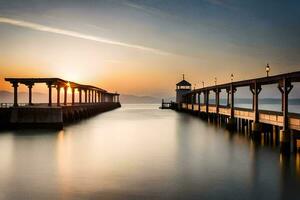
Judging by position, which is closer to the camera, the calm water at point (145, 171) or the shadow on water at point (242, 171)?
the calm water at point (145, 171)

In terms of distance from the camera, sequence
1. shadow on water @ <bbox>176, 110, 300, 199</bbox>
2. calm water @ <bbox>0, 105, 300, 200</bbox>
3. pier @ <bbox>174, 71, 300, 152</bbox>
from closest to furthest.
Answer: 1. calm water @ <bbox>0, 105, 300, 200</bbox>
2. shadow on water @ <bbox>176, 110, 300, 199</bbox>
3. pier @ <bbox>174, 71, 300, 152</bbox>

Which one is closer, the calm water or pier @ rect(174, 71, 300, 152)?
the calm water

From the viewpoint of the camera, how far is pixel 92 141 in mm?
39062

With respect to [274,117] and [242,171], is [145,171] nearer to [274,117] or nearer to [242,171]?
[242,171]

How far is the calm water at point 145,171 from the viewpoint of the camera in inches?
653

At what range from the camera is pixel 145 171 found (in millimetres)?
21750

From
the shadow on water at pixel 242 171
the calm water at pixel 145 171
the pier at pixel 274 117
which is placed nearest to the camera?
the calm water at pixel 145 171

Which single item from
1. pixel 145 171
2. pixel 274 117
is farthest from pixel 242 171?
pixel 274 117

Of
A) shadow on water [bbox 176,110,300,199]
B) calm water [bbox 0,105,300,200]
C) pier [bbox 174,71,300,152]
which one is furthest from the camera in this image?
pier [bbox 174,71,300,152]

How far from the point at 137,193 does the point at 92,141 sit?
23537 millimetres

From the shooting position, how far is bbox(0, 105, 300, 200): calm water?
1658 centimetres

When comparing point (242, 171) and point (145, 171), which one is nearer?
point (145, 171)

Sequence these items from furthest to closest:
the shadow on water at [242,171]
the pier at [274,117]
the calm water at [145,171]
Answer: the pier at [274,117]
the shadow on water at [242,171]
the calm water at [145,171]

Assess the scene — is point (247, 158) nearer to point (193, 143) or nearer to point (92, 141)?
point (193, 143)
